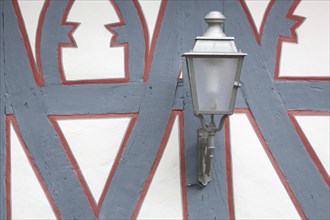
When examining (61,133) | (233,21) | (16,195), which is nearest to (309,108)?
(233,21)

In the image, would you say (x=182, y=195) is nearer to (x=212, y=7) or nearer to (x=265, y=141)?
(x=265, y=141)

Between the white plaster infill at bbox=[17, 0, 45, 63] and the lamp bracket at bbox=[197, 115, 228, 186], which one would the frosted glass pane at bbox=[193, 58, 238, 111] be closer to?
the lamp bracket at bbox=[197, 115, 228, 186]

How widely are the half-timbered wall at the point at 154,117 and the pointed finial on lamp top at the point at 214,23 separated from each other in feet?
1.05

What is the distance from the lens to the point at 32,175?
4.86 meters

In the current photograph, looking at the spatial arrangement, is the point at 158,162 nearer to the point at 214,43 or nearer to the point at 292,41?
the point at 214,43

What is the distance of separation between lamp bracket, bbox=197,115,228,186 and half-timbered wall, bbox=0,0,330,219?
0.04m

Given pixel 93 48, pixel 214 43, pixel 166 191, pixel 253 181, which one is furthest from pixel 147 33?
pixel 253 181

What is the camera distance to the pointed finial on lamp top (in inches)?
178

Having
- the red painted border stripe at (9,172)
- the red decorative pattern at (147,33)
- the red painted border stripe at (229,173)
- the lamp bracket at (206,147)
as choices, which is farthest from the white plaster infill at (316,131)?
the red painted border stripe at (9,172)

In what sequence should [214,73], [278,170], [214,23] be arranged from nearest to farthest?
[214,73] → [214,23] → [278,170]

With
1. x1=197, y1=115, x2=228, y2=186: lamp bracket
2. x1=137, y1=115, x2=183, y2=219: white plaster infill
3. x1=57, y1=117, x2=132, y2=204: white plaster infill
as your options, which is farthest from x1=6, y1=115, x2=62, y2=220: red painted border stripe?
x1=197, y1=115, x2=228, y2=186: lamp bracket

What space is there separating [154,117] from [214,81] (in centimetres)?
53

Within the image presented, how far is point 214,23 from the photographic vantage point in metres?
4.54

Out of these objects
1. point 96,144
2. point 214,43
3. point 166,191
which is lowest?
point 166,191
